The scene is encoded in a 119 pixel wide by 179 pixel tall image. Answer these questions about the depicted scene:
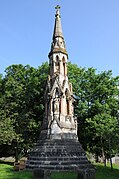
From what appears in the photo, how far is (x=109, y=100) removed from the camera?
25766 mm

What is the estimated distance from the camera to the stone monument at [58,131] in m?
13.2

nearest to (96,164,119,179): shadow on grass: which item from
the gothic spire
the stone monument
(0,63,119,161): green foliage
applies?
the stone monument

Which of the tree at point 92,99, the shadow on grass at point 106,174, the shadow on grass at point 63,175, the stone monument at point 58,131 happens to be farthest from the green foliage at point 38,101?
the shadow on grass at point 63,175

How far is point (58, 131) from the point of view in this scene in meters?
14.4

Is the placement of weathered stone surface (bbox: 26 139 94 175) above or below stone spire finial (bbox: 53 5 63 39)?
below

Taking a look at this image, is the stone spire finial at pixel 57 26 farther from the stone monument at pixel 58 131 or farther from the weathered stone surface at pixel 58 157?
the weathered stone surface at pixel 58 157

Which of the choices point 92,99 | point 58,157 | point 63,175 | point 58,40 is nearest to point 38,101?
point 92,99

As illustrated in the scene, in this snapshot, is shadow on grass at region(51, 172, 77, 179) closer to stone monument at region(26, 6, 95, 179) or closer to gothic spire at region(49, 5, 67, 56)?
stone monument at region(26, 6, 95, 179)

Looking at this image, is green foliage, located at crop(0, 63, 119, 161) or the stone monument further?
green foliage, located at crop(0, 63, 119, 161)

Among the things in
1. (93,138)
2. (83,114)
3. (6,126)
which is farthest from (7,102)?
(93,138)

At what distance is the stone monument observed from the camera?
13.2 metres

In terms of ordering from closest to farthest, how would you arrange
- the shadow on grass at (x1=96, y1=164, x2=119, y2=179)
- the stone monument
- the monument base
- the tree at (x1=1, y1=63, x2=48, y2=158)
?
1. the monument base
2. the stone monument
3. the shadow on grass at (x1=96, y1=164, x2=119, y2=179)
4. the tree at (x1=1, y1=63, x2=48, y2=158)

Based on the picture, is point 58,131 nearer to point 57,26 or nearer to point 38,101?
point 57,26

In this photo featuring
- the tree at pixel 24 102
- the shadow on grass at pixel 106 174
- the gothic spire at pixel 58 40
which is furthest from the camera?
the tree at pixel 24 102
